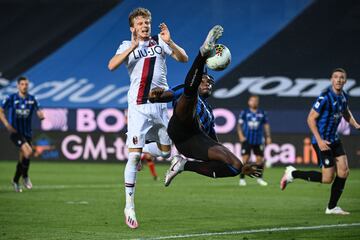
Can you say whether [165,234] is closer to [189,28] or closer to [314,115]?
[314,115]

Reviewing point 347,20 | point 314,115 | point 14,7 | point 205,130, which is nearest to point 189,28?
point 347,20

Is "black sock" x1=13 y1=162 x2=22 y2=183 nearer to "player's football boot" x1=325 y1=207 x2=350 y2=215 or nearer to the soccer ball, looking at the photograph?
"player's football boot" x1=325 y1=207 x2=350 y2=215

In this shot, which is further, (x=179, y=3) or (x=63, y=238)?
(x=179, y=3)

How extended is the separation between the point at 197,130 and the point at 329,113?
361 centimetres

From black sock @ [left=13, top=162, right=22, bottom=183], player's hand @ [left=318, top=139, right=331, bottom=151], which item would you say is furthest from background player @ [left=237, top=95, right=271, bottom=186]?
player's hand @ [left=318, top=139, right=331, bottom=151]

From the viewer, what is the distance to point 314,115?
13.8 metres

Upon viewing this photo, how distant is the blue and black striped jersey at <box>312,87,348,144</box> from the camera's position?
543 inches

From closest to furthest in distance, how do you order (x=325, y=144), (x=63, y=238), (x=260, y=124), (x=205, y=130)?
(x=63, y=238), (x=205, y=130), (x=325, y=144), (x=260, y=124)

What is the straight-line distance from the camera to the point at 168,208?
14.7m

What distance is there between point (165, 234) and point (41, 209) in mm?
3887

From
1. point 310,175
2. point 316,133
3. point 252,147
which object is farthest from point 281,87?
point 316,133

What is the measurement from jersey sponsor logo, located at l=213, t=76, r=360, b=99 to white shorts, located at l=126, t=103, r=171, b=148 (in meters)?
19.2

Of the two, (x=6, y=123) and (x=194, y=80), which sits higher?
(x=6, y=123)

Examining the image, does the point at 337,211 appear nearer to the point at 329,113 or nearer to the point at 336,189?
the point at 336,189
